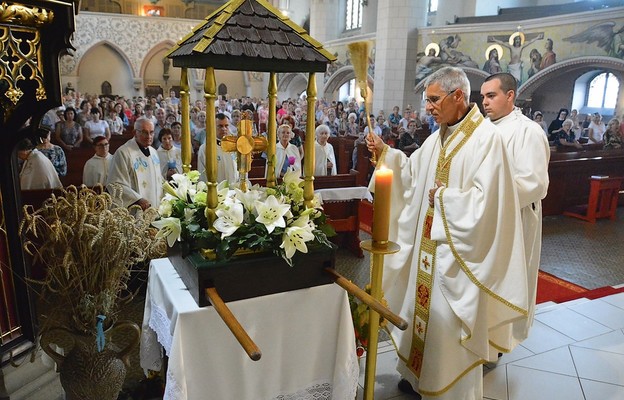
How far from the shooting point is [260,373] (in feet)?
6.73

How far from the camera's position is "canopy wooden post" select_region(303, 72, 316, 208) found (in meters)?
2.14

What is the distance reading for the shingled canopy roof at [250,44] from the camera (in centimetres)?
187

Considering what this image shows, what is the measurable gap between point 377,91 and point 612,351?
14.2 m

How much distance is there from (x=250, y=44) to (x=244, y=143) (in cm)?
43

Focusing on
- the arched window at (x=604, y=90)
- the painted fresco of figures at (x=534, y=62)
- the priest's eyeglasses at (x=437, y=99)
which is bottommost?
the priest's eyeglasses at (x=437, y=99)

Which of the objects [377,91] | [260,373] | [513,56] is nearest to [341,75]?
[377,91]

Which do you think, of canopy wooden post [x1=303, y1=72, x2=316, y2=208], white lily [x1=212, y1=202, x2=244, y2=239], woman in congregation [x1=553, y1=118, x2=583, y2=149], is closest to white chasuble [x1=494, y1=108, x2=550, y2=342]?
canopy wooden post [x1=303, y1=72, x2=316, y2=208]

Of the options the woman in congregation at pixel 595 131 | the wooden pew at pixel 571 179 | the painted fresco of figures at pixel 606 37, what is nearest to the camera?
the wooden pew at pixel 571 179

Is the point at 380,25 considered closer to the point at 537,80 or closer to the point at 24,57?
the point at 537,80

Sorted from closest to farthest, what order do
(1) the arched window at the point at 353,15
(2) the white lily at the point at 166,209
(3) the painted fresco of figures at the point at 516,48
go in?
1. (2) the white lily at the point at 166,209
2. (3) the painted fresco of figures at the point at 516,48
3. (1) the arched window at the point at 353,15

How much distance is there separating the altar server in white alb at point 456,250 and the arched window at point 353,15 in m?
20.2

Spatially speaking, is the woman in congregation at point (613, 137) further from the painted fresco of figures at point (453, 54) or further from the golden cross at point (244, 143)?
the golden cross at point (244, 143)

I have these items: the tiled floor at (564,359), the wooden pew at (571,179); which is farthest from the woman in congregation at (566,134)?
the tiled floor at (564,359)

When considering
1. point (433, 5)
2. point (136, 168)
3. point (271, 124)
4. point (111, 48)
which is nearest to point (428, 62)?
point (433, 5)
